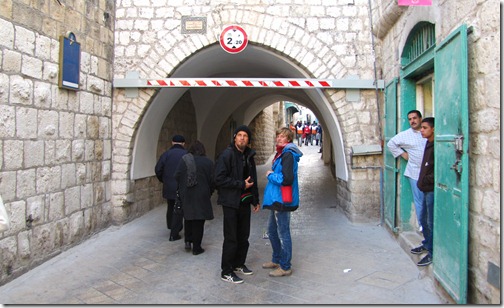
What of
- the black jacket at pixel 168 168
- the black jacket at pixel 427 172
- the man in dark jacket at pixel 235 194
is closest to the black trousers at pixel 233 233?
the man in dark jacket at pixel 235 194

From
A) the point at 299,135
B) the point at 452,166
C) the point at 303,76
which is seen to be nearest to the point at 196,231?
the point at 452,166

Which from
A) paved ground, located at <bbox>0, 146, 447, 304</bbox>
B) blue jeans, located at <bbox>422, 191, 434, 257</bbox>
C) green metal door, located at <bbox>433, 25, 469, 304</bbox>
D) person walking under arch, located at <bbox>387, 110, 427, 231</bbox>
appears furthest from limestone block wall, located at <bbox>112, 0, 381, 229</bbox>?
green metal door, located at <bbox>433, 25, 469, 304</bbox>

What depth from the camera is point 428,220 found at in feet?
12.7

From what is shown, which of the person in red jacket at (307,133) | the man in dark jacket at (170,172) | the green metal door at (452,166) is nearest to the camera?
the green metal door at (452,166)

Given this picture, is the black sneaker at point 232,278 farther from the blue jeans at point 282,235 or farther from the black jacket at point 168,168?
the black jacket at point 168,168

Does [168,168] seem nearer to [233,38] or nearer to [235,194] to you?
[235,194]

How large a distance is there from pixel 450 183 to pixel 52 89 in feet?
13.6

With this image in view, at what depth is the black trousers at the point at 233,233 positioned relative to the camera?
3904mm

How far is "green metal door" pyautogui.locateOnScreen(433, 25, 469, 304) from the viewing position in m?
2.76

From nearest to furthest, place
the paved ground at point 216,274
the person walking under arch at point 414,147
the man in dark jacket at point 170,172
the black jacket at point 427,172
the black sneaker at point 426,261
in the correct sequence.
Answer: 1. the paved ground at point 216,274
2. the black jacket at point 427,172
3. the black sneaker at point 426,261
4. the person walking under arch at point 414,147
5. the man in dark jacket at point 170,172

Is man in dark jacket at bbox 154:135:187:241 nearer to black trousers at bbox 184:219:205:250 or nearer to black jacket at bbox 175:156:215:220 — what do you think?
black trousers at bbox 184:219:205:250

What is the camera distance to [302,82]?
5.86 m

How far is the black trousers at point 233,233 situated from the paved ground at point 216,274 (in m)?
0.19

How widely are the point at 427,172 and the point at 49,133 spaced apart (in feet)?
13.0
